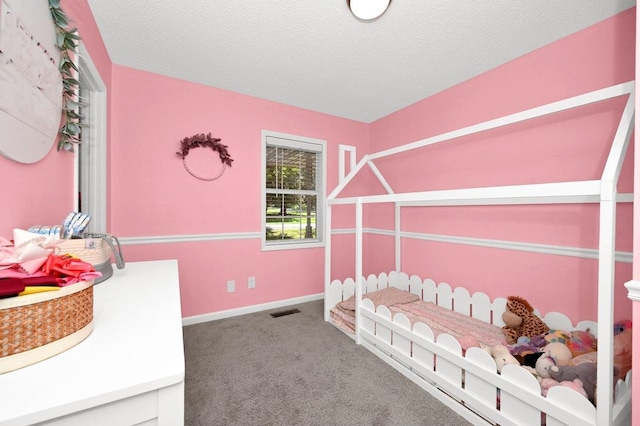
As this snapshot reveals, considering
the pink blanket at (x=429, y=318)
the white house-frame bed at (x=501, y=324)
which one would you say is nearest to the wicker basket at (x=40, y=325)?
the white house-frame bed at (x=501, y=324)

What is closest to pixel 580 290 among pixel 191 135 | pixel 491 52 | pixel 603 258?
pixel 603 258

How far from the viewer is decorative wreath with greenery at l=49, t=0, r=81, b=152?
47.1 inches

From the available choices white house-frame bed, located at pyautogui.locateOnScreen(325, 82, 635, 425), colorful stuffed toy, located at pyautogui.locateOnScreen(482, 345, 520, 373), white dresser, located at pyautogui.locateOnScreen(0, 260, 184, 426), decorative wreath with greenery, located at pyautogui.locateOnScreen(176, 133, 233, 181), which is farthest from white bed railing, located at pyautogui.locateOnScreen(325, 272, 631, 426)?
decorative wreath with greenery, located at pyautogui.locateOnScreen(176, 133, 233, 181)

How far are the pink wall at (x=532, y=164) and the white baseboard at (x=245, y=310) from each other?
1339 mm

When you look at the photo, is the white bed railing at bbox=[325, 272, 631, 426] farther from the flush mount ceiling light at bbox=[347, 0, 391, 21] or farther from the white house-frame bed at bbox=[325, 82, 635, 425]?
the flush mount ceiling light at bbox=[347, 0, 391, 21]

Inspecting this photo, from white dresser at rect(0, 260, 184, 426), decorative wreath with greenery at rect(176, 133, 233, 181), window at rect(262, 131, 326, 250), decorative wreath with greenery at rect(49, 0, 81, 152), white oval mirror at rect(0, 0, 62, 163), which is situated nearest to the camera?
white dresser at rect(0, 260, 184, 426)

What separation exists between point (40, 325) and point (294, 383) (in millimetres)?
1516

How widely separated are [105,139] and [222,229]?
123cm

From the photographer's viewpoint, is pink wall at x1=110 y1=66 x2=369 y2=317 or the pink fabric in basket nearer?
the pink fabric in basket

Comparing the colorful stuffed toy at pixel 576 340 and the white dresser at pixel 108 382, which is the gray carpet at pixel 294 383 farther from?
the white dresser at pixel 108 382

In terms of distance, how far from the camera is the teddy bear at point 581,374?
4.10ft

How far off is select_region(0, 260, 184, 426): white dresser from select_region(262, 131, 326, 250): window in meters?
2.30

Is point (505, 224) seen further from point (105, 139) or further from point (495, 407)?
point (105, 139)

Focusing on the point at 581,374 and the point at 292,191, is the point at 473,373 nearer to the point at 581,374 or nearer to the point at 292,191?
the point at 581,374
